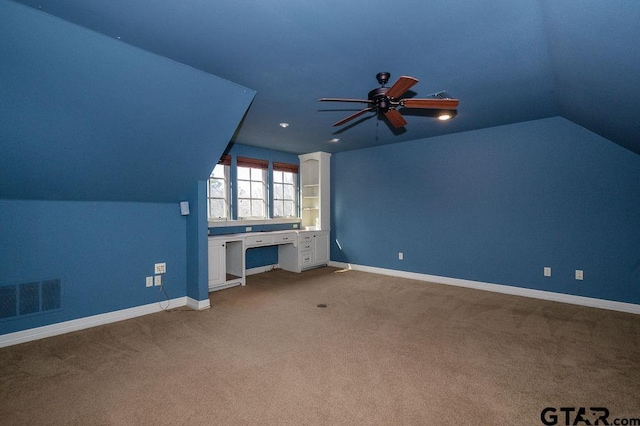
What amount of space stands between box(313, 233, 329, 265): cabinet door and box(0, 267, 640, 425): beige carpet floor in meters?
2.41

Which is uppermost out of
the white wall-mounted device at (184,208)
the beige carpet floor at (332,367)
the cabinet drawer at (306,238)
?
the white wall-mounted device at (184,208)

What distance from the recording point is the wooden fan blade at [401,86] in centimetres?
215

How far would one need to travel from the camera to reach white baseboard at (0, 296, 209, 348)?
290 centimetres

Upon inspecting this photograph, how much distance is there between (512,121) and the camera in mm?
4344

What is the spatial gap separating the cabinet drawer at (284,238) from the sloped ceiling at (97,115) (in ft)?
7.07

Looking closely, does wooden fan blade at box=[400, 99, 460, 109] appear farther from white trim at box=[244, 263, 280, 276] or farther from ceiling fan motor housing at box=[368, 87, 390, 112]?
white trim at box=[244, 263, 280, 276]

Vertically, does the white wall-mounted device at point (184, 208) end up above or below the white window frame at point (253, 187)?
below

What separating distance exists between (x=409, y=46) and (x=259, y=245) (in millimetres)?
3871

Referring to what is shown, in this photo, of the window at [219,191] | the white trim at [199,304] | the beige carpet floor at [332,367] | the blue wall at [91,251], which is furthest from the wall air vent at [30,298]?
the window at [219,191]

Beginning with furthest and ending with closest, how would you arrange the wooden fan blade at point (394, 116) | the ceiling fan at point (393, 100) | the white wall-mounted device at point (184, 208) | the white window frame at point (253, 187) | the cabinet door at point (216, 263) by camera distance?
the white window frame at point (253, 187)
the cabinet door at point (216, 263)
the white wall-mounted device at point (184, 208)
the wooden fan blade at point (394, 116)
the ceiling fan at point (393, 100)

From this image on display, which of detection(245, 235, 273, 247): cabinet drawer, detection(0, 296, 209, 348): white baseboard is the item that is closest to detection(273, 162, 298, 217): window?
detection(245, 235, 273, 247): cabinet drawer

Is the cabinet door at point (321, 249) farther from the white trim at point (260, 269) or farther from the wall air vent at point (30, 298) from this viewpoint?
the wall air vent at point (30, 298)

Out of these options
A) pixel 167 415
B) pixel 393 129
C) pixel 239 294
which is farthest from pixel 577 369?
pixel 239 294

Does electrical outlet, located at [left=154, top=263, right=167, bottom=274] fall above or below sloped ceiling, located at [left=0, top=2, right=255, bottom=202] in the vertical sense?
below
